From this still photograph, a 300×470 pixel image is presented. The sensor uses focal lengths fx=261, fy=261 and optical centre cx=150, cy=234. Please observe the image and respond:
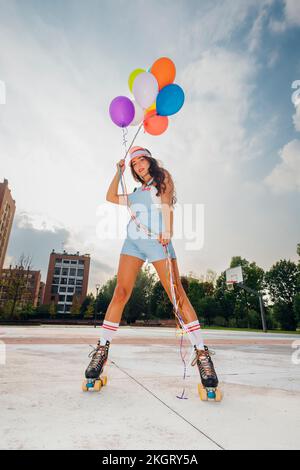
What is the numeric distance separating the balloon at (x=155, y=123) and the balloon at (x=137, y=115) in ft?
0.28

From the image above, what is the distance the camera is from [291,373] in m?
2.77

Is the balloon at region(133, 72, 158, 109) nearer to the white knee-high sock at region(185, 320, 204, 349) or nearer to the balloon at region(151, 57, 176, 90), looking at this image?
the balloon at region(151, 57, 176, 90)

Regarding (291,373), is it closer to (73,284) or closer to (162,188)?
(162,188)

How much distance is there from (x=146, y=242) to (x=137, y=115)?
5.76 feet

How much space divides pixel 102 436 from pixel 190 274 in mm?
57903

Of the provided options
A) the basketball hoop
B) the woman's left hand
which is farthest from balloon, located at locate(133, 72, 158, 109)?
the basketball hoop

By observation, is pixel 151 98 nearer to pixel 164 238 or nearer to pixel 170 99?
pixel 170 99

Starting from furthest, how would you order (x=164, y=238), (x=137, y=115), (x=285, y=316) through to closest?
1. (x=285, y=316)
2. (x=137, y=115)
3. (x=164, y=238)

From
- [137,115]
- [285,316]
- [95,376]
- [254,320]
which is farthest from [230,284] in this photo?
[95,376]

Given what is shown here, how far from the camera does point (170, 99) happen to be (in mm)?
2994

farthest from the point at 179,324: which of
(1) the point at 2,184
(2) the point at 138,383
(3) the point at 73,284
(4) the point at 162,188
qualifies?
(3) the point at 73,284

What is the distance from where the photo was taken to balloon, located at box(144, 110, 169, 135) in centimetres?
331

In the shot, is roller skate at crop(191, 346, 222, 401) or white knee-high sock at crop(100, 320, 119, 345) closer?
roller skate at crop(191, 346, 222, 401)

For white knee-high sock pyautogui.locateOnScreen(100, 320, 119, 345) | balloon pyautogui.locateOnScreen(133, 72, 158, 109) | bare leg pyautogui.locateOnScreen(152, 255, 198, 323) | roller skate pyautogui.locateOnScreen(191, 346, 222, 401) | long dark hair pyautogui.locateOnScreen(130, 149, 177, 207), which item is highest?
balloon pyautogui.locateOnScreen(133, 72, 158, 109)
